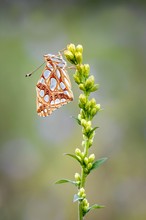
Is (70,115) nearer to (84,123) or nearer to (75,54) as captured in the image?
(75,54)

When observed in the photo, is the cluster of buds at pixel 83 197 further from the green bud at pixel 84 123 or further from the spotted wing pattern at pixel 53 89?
the spotted wing pattern at pixel 53 89

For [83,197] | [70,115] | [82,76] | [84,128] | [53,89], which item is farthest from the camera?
[70,115]

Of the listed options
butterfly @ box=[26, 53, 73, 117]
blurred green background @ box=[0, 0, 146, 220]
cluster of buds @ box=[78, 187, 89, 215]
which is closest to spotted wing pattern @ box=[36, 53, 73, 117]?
butterfly @ box=[26, 53, 73, 117]

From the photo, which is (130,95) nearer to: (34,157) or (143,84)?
(143,84)

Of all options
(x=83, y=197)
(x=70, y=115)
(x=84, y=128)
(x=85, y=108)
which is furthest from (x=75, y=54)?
(x=70, y=115)

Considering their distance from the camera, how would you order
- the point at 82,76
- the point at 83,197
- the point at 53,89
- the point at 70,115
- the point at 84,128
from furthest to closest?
the point at 70,115 < the point at 53,89 < the point at 82,76 < the point at 84,128 < the point at 83,197

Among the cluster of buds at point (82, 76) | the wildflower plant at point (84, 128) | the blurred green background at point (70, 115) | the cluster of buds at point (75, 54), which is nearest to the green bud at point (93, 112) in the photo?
the wildflower plant at point (84, 128)

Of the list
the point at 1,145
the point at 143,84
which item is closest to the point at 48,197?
the point at 1,145
